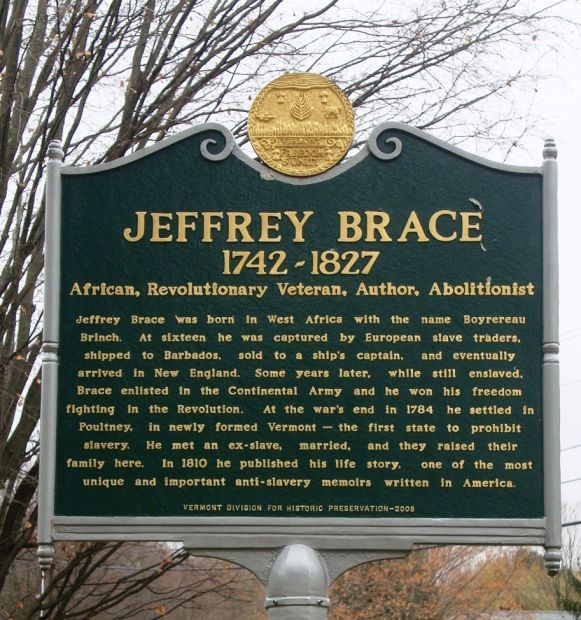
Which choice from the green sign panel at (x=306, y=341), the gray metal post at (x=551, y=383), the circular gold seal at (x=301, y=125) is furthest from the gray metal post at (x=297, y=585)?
the circular gold seal at (x=301, y=125)

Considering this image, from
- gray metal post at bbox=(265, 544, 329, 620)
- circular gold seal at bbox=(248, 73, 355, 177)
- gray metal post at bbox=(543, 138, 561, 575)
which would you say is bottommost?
gray metal post at bbox=(265, 544, 329, 620)

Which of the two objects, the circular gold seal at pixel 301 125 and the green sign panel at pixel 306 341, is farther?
the circular gold seal at pixel 301 125

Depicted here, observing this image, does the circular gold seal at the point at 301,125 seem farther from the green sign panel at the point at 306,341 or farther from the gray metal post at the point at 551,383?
the gray metal post at the point at 551,383

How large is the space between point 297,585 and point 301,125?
2570mm

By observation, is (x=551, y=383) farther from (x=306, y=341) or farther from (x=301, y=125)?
(x=301, y=125)

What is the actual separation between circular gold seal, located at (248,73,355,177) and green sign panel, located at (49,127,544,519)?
0.50ft

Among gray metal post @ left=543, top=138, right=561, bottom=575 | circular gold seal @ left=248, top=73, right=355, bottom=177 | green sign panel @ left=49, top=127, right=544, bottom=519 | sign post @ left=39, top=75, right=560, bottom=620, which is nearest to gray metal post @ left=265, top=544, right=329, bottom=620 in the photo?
sign post @ left=39, top=75, right=560, bottom=620

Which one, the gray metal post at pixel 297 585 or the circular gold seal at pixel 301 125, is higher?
the circular gold seal at pixel 301 125

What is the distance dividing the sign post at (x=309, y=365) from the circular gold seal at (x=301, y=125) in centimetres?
5

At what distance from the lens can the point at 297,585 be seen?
7199 mm

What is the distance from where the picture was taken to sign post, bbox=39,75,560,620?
7.21m

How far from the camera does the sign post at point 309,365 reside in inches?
284

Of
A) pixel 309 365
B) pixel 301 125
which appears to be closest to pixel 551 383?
pixel 309 365

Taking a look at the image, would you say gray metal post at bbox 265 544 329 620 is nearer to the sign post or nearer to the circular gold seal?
the sign post
